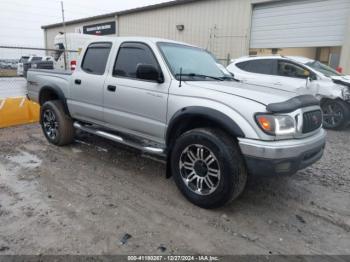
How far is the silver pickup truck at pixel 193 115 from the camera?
9.31 ft

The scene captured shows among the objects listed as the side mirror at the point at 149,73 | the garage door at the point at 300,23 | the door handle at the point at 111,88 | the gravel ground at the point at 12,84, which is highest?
the garage door at the point at 300,23

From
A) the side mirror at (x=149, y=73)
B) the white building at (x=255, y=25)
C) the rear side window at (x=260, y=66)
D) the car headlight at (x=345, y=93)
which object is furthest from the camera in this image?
the white building at (x=255, y=25)

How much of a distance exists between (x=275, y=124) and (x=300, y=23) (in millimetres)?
10506

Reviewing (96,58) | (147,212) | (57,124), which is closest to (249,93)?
(147,212)

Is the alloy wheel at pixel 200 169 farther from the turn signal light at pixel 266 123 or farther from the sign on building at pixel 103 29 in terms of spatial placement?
the sign on building at pixel 103 29

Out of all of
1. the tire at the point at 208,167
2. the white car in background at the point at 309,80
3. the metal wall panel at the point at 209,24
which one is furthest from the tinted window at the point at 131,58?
the metal wall panel at the point at 209,24

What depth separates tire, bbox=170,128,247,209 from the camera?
116 inches

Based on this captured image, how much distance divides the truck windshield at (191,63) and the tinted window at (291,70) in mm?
4501

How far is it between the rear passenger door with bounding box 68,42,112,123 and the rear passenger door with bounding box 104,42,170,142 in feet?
0.68

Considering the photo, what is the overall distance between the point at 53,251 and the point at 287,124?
2502 mm

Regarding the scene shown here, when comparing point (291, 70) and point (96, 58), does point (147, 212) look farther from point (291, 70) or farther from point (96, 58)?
point (291, 70)

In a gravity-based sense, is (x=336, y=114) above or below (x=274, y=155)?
below

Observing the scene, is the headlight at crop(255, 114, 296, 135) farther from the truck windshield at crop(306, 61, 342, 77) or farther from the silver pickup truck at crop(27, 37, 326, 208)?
the truck windshield at crop(306, 61, 342, 77)

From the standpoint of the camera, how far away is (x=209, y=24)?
14.4 m
